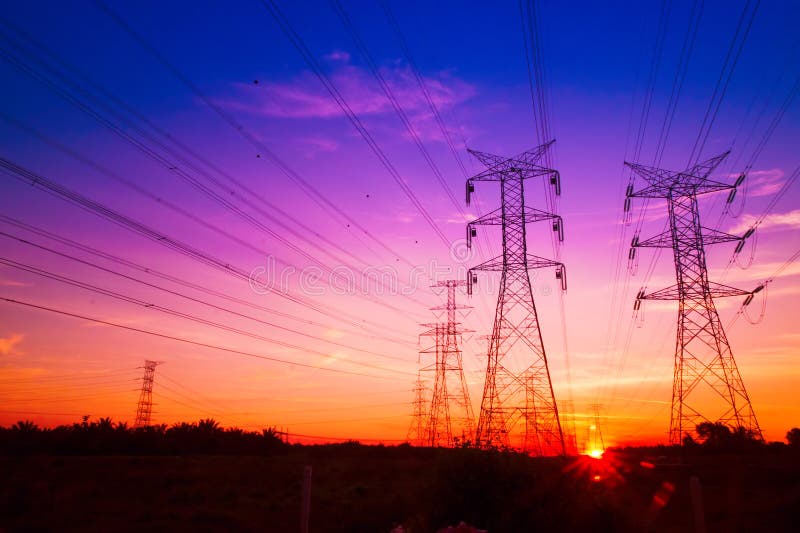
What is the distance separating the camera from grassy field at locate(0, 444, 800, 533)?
2166 centimetres

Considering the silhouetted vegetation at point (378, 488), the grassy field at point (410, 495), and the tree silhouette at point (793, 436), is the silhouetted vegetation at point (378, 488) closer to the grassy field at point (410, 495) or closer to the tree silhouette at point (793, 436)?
the grassy field at point (410, 495)

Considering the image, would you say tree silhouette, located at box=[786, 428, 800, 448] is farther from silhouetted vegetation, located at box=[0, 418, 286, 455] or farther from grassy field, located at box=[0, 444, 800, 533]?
silhouetted vegetation, located at box=[0, 418, 286, 455]

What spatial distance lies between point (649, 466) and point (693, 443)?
33.2 feet

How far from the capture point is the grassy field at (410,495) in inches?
853

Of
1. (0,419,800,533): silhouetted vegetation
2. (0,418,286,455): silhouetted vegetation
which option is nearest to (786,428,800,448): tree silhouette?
(0,419,800,533): silhouetted vegetation

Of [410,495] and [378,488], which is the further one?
[378,488]

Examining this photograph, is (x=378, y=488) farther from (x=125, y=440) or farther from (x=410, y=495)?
(x=125, y=440)

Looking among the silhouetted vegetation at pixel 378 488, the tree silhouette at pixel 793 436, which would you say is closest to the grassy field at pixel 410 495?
the silhouetted vegetation at pixel 378 488

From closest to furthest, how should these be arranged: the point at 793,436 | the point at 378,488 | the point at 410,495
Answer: the point at 410,495, the point at 378,488, the point at 793,436

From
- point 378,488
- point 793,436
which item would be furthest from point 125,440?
point 793,436

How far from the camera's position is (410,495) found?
97.6ft

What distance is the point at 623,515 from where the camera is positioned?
2147 cm

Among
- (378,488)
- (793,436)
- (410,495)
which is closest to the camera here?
(410,495)

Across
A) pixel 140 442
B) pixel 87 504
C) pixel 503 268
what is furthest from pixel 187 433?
pixel 503 268
